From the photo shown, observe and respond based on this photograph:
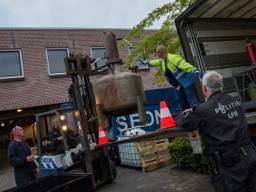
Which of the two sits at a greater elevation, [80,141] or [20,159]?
[80,141]

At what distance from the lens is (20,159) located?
7.11 meters

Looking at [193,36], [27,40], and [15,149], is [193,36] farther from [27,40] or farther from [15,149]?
[27,40]

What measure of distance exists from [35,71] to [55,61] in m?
1.44

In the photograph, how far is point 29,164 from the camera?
736cm

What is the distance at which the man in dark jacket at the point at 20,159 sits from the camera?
23.4ft

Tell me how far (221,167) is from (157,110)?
7.17m

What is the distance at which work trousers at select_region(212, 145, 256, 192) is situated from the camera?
365 centimetres

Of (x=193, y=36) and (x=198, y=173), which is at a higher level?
(x=193, y=36)

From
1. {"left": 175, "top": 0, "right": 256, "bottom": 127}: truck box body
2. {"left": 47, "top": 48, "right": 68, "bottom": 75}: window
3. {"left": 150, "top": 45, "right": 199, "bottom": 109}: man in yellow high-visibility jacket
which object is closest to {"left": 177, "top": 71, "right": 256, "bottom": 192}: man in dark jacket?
{"left": 150, "top": 45, "right": 199, "bottom": 109}: man in yellow high-visibility jacket

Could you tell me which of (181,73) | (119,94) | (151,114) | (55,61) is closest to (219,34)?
(181,73)

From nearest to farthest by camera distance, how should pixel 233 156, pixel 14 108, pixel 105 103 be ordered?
pixel 233 156 < pixel 105 103 < pixel 14 108

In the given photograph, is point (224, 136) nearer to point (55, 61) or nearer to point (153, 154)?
point (153, 154)

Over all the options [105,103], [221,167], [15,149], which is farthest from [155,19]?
[221,167]

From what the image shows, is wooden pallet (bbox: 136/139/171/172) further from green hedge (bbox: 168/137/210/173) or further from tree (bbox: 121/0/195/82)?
tree (bbox: 121/0/195/82)
